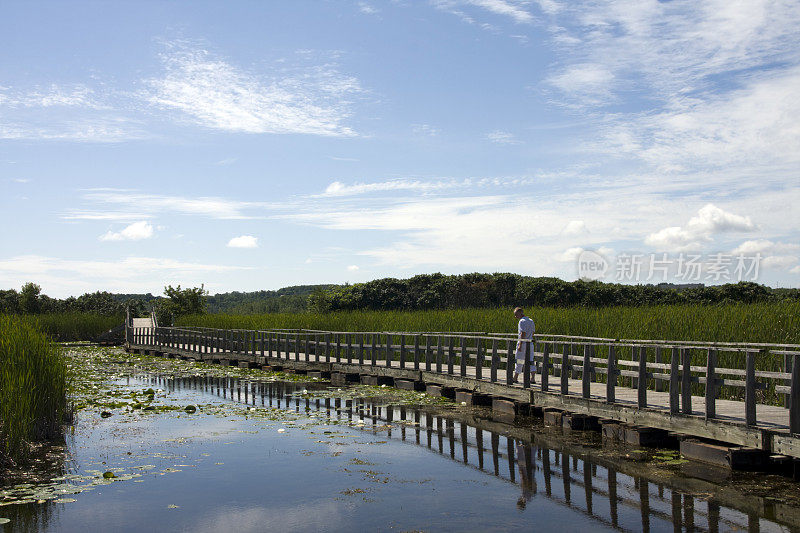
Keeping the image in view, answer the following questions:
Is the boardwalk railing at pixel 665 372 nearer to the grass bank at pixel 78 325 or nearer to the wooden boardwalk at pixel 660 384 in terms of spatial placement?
the wooden boardwalk at pixel 660 384

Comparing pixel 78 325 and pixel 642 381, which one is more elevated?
pixel 78 325

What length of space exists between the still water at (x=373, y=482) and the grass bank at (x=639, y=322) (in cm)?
747

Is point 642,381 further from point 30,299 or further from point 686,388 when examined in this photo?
point 30,299

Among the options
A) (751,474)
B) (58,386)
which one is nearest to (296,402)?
(58,386)

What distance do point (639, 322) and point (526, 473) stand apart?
1354 centimetres

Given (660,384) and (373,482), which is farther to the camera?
(660,384)

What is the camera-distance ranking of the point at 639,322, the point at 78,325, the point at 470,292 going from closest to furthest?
the point at 639,322
the point at 78,325
the point at 470,292

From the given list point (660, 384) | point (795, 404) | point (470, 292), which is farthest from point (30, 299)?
point (795, 404)

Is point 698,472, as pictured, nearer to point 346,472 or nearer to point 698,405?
point 698,405

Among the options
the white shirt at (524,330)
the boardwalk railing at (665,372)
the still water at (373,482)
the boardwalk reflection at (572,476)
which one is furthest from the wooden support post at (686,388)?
the white shirt at (524,330)

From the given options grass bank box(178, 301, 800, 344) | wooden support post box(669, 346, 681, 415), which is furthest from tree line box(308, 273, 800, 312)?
wooden support post box(669, 346, 681, 415)

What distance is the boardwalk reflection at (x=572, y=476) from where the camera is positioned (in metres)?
9.05

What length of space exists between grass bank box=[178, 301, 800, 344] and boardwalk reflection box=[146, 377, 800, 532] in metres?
7.71

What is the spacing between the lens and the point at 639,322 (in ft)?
78.5
